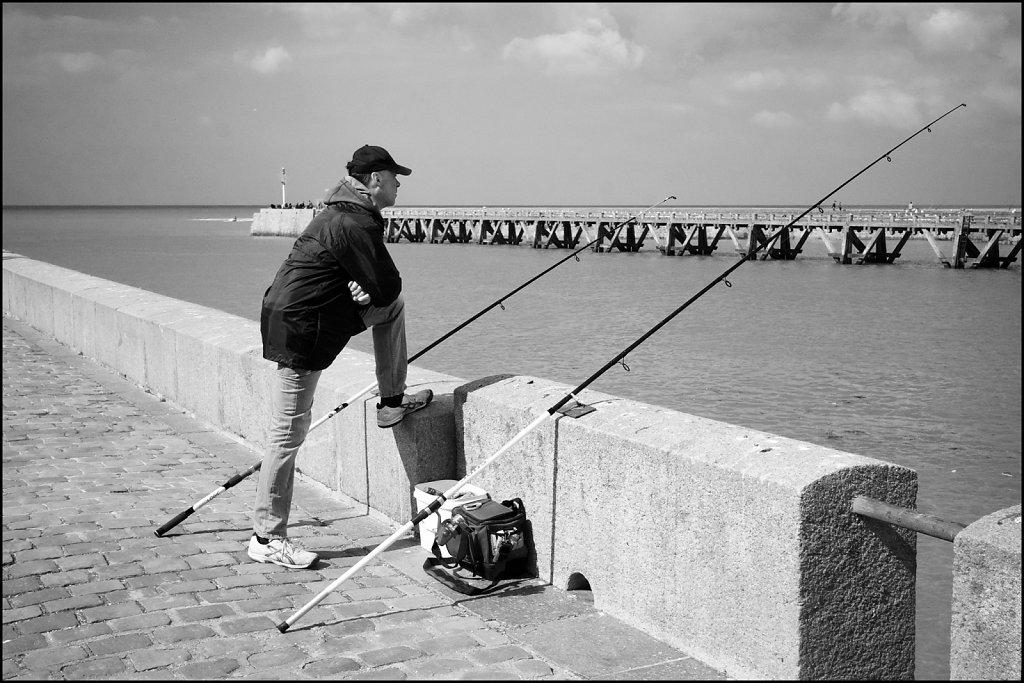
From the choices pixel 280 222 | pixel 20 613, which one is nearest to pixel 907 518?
pixel 20 613

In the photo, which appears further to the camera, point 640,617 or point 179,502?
point 179,502

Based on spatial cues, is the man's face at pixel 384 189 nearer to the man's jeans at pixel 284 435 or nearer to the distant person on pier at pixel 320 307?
the distant person on pier at pixel 320 307

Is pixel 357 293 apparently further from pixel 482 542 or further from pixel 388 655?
pixel 388 655

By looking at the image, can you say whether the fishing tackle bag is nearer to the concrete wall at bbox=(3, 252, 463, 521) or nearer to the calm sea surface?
the concrete wall at bbox=(3, 252, 463, 521)

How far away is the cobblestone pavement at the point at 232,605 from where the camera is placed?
3445mm

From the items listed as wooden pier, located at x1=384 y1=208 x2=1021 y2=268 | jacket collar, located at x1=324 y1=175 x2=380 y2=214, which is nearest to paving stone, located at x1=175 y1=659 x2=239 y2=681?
jacket collar, located at x1=324 y1=175 x2=380 y2=214

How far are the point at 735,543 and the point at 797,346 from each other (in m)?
20.7

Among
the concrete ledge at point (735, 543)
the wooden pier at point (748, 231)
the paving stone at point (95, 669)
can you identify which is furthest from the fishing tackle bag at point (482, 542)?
the wooden pier at point (748, 231)

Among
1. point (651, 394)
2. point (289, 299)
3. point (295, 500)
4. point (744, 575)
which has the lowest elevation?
point (651, 394)

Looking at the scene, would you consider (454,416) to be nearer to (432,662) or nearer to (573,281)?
(432,662)

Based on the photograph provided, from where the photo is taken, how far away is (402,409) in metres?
4.81

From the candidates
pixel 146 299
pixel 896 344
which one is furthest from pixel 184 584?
pixel 896 344

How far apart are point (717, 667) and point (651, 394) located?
13.2m

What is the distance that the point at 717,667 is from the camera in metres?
3.37
